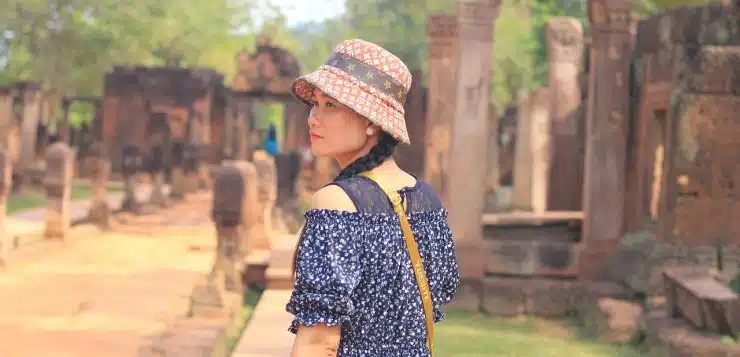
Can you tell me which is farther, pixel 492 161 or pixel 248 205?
pixel 492 161

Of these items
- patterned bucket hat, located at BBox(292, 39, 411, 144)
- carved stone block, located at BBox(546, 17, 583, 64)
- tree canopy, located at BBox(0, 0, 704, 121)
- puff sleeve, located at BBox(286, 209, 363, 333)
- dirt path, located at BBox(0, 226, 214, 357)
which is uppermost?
tree canopy, located at BBox(0, 0, 704, 121)

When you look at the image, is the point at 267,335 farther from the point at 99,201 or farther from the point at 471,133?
the point at 99,201

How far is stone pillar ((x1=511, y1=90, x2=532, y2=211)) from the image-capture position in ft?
53.9

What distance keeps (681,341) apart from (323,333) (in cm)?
480

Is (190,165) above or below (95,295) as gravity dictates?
above

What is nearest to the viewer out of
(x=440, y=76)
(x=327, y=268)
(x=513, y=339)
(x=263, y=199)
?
(x=327, y=268)

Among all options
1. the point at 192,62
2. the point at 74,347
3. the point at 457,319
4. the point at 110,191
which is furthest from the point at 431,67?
the point at 192,62

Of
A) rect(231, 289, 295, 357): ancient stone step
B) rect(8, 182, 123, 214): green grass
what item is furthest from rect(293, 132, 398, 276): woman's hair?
rect(8, 182, 123, 214): green grass

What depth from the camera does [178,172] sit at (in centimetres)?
2169

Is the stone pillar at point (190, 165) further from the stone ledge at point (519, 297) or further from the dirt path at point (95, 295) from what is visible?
the stone ledge at point (519, 297)

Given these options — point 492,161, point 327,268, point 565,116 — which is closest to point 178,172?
point 492,161

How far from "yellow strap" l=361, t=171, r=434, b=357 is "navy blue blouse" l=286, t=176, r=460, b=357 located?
1 centimetres

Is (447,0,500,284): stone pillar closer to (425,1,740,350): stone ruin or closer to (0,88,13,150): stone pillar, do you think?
(425,1,740,350): stone ruin

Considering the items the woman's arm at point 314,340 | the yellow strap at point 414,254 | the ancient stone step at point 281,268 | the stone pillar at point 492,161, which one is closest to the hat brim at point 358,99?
the yellow strap at point 414,254
